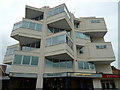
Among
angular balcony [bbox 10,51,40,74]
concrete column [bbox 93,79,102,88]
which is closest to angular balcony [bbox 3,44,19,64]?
angular balcony [bbox 10,51,40,74]

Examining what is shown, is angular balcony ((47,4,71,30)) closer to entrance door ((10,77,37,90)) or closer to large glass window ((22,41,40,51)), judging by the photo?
large glass window ((22,41,40,51))

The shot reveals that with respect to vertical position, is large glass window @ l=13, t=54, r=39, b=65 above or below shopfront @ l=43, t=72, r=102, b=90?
above

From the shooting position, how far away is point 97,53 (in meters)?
19.2

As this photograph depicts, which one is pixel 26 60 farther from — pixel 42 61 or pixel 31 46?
pixel 31 46

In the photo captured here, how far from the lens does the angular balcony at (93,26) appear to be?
2173 cm

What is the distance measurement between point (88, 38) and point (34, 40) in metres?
10.4

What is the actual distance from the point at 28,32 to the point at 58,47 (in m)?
5.65

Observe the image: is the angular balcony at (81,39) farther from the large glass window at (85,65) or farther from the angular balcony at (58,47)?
A: the angular balcony at (58,47)

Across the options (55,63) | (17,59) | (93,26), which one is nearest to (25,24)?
(17,59)

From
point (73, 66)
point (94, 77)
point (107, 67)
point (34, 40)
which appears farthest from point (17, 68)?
point (107, 67)

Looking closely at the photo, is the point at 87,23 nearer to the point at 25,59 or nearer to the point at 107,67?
the point at 107,67

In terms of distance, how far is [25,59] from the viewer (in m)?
16.0

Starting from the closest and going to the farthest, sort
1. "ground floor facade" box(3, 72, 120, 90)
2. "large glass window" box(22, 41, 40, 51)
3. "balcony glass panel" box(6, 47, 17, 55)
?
1. "ground floor facade" box(3, 72, 120, 90)
2. "large glass window" box(22, 41, 40, 51)
3. "balcony glass panel" box(6, 47, 17, 55)

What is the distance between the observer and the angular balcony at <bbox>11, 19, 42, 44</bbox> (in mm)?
17578
